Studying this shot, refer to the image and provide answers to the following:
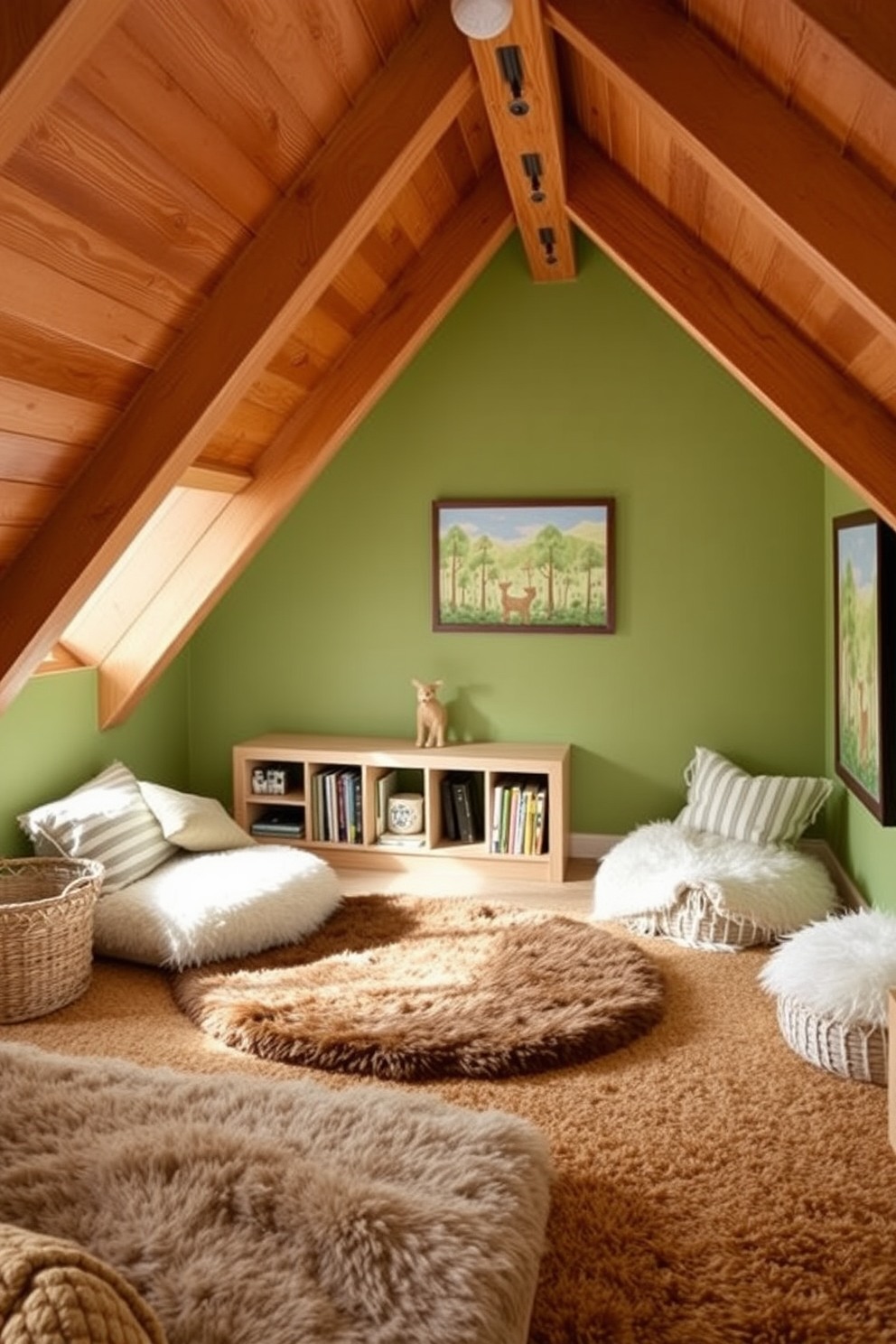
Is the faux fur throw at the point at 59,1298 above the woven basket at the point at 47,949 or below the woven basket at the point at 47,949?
above

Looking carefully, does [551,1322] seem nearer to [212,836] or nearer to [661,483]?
[212,836]

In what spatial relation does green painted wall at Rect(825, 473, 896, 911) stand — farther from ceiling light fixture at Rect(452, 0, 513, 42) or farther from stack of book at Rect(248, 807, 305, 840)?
stack of book at Rect(248, 807, 305, 840)

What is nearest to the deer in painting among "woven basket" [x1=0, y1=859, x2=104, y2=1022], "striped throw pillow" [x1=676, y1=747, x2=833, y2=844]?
"striped throw pillow" [x1=676, y1=747, x2=833, y2=844]

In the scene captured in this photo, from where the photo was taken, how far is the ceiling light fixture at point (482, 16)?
7.29ft

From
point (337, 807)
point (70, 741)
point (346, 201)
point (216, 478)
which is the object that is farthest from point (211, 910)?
point (346, 201)

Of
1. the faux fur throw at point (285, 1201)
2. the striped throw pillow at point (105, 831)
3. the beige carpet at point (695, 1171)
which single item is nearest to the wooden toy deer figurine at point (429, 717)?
the striped throw pillow at point (105, 831)

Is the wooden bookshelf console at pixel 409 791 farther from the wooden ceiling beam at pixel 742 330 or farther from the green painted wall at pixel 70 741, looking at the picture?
the wooden ceiling beam at pixel 742 330

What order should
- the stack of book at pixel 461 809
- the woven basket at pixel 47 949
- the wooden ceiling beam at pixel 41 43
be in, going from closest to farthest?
the wooden ceiling beam at pixel 41 43
the woven basket at pixel 47 949
the stack of book at pixel 461 809

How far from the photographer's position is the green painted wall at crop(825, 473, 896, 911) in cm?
352

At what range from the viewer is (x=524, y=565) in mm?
4875

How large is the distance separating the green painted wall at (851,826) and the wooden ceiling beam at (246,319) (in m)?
1.94

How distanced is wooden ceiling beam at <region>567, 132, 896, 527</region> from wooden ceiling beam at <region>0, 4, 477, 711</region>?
34.4 inches

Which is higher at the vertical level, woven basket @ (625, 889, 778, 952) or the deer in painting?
the deer in painting

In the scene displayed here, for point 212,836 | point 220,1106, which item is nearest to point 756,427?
point 212,836
